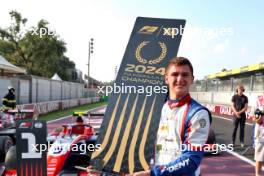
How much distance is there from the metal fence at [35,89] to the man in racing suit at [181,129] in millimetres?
13731

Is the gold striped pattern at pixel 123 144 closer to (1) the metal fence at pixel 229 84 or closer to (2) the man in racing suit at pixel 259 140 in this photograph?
(2) the man in racing suit at pixel 259 140

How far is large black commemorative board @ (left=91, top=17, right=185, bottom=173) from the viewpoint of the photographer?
3998mm

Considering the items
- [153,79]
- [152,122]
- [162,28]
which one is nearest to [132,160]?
[152,122]

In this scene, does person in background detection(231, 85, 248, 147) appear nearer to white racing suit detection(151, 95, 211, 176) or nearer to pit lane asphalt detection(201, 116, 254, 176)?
pit lane asphalt detection(201, 116, 254, 176)

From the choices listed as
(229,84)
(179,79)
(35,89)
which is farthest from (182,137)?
(229,84)

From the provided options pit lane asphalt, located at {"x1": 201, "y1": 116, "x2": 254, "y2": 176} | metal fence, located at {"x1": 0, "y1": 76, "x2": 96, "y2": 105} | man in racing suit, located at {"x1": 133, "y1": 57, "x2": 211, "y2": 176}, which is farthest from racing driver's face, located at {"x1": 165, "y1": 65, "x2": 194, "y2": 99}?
metal fence, located at {"x1": 0, "y1": 76, "x2": 96, "y2": 105}

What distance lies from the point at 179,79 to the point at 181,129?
10.6 inches

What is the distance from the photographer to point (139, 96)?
411 centimetres

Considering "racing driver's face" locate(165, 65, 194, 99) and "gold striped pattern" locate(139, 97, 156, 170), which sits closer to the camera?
"racing driver's face" locate(165, 65, 194, 99)

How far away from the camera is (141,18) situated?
408cm

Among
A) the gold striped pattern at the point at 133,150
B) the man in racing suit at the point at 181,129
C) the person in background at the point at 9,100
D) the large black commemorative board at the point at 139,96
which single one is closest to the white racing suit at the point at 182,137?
the man in racing suit at the point at 181,129

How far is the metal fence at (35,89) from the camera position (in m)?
15.7

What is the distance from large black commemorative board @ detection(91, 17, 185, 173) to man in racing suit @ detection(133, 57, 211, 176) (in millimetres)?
2070

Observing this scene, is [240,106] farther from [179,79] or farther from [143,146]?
[179,79]
